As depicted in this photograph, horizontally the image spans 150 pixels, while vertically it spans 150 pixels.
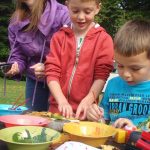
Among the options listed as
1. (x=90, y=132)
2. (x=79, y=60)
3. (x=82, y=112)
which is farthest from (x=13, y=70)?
(x=90, y=132)

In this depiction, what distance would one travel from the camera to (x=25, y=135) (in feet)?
4.88

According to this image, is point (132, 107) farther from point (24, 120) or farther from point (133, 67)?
point (24, 120)

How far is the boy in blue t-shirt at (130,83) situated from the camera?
1.98 m

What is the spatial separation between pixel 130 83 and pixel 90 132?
56 cm

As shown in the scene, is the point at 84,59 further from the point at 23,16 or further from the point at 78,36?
the point at 23,16

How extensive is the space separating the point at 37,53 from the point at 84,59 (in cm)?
49

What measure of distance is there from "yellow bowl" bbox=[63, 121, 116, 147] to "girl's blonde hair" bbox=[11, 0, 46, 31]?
1.20 m

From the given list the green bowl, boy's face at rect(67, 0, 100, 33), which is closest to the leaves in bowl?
the green bowl

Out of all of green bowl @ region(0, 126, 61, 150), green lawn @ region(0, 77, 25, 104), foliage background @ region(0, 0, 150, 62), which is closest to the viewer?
green bowl @ region(0, 126, 61, 150)

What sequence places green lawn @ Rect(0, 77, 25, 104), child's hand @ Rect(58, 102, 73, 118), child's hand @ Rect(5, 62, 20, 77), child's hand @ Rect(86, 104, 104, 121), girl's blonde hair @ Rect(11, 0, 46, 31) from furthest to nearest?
green lawn @ Rect(0, 77, 25, 104) < girl's blonde hair @ Rect(11, 0, 46, 31) < child's hand @ Rect(5, 62, 20, 77) < child's hand @ Rect(58, 102, 73, 118) < child's hand @ Rect(86, 104, 104, 121)

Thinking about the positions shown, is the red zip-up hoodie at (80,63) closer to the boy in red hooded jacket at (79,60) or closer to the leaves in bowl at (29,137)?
the boy in red hooded jacket at (79,60)

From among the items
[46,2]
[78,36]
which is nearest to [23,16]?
[46,2]

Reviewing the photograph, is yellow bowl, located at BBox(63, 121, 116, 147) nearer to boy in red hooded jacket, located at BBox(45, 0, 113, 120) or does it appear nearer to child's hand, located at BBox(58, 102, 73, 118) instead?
child's hand, located at BBox(58, 102, 73, 118)

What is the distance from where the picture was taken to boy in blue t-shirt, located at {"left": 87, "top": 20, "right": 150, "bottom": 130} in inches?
78.0
